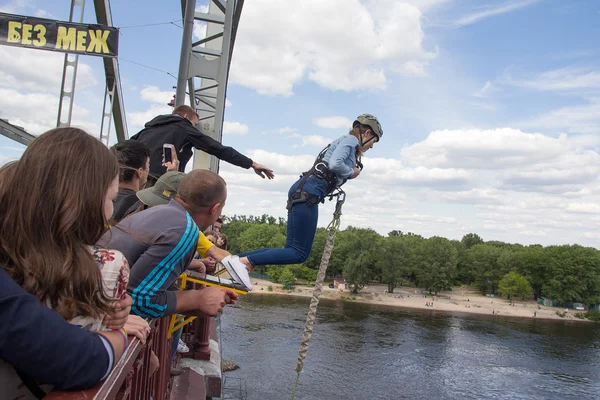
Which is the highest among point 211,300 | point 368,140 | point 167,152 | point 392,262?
point 368,140

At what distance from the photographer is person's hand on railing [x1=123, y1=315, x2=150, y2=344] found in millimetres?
1671

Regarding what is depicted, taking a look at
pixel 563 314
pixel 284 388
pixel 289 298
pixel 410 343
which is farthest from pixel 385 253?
pixel 284 388

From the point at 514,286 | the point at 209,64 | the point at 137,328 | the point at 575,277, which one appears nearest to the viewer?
the point at 137,328

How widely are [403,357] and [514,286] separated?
45.1 m

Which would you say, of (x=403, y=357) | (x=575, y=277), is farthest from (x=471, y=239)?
(x=403, y=357)

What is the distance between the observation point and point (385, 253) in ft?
265

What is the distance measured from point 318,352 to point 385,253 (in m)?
42.1

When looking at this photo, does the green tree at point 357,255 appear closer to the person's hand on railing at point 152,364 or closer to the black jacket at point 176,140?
the black jacket at point 176,140

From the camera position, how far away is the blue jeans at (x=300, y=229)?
183 inches

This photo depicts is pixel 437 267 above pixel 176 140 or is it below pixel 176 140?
below

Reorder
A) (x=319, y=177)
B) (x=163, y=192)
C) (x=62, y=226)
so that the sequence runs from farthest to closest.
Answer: (x=319, y=177) < (x=163, y=192) < (x=62, y=226)

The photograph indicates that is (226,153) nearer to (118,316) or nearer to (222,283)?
(222,283)

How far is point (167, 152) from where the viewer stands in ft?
15.2

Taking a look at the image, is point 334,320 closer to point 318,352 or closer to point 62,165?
point 318,352
